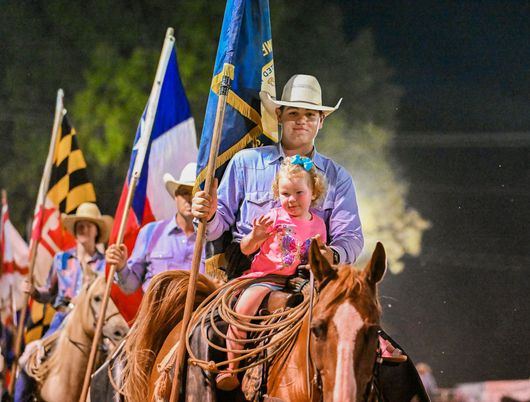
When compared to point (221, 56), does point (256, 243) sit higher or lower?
lower

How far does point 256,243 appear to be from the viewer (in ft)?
10.5

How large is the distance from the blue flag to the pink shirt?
1.73 feet

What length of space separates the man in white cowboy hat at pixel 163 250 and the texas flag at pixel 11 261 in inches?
109

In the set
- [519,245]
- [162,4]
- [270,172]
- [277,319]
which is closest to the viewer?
[277,319]

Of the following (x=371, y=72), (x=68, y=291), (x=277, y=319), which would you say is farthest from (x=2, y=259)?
(x=277, y=319)

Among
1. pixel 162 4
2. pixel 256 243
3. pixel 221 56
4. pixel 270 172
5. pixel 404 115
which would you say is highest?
pixel 162 4

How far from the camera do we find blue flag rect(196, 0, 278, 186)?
3775mm

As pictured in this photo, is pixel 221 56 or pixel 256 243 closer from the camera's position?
pixel 256 243

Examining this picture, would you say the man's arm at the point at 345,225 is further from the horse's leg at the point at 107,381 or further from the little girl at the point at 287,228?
the horse's leg at the point at 107,381

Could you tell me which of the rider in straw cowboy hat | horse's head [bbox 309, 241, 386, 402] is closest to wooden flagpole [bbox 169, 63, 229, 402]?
horse's head [bbox 309, 241, 386, 402]

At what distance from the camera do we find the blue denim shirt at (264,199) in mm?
3490

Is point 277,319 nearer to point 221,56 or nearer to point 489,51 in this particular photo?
point 221,56

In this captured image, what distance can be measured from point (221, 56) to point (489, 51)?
308 cm

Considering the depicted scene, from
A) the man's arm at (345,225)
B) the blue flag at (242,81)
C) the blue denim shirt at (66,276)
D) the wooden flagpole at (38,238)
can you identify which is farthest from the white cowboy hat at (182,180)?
the man's arm at (345,225)
